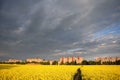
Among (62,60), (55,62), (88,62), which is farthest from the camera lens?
(62,60)

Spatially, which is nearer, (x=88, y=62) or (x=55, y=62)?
(x=88, y=62)

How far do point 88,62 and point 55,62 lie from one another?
35110 mm

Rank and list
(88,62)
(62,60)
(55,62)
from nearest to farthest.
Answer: (88,62) < (55,62) < (62,60)

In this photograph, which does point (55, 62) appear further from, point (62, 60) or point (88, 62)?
point (88, 62)

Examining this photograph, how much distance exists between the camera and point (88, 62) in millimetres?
135625

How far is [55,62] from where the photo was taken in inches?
6142

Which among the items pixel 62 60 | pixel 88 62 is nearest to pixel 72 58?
pixel 62 60

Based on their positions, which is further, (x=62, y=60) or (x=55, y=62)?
(x=62, y=60)

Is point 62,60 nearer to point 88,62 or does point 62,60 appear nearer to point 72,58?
point 72,58

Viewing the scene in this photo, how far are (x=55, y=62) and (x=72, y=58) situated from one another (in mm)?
19965

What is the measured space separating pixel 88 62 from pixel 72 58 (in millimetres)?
32016

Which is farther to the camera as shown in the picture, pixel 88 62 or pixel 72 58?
pixel 72 58

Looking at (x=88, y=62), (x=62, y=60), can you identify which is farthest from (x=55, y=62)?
(x=88, y=62)
